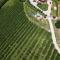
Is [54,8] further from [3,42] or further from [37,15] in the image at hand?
[3,42]

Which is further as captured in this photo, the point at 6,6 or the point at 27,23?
the point at 6,6

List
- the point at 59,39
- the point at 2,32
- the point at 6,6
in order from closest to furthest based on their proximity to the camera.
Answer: the point at 59,39, the point at 2,32, the point at 6,6

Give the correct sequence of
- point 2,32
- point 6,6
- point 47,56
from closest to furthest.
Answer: point 47,56, point 2,32, point 6,6

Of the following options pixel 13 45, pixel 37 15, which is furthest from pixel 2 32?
pixel 37 15

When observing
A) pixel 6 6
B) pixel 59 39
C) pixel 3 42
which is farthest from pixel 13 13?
pixel 59 39

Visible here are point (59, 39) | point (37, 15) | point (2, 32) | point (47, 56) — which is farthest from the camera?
point (37, 15)

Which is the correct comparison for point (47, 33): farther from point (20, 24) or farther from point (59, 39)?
point (20, 24)
